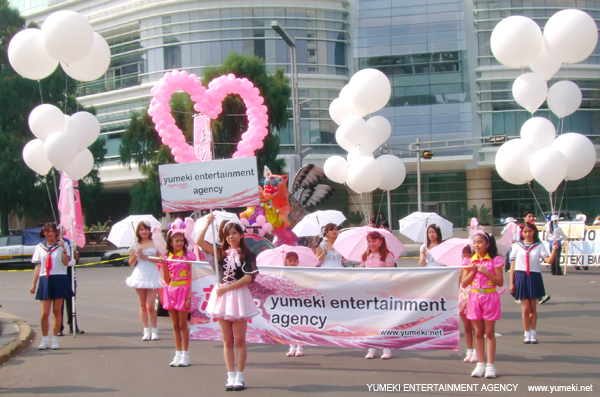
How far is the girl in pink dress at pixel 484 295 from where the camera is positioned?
6738 mm

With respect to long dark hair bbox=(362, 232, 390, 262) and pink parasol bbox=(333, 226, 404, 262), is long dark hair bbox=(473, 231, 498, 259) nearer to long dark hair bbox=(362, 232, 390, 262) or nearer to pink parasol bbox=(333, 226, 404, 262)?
long dark hair bbox=(362, 232, 390, 262)

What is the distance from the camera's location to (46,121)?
10.5 meters

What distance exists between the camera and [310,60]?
3928cm

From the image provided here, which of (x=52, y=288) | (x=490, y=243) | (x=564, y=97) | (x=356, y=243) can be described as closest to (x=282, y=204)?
(x=564, y=97)

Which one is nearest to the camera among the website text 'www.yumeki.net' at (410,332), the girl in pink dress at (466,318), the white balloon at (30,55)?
the website text 'www.yumeki.net' at (410,332)

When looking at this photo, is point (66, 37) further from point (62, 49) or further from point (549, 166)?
point (549, 166)

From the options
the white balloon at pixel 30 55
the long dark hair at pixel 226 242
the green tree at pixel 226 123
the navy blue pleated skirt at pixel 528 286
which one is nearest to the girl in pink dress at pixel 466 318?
the navy blue pleated skirt at pixel 528 286

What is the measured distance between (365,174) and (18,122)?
2457cm

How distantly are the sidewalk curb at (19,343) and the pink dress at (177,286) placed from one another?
2.33 m

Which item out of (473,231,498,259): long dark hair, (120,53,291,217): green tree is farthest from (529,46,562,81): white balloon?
(120,53,291,217): green tree

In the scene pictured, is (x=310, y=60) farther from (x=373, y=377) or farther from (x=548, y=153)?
(x=373, y=377)

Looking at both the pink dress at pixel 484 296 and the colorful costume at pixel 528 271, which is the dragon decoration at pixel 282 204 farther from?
the pink dress at pixel 484 296

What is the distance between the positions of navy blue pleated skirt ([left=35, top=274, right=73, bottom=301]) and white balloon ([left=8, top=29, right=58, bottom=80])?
3.62 meters

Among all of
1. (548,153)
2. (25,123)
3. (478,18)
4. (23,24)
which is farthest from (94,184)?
(548,153)
